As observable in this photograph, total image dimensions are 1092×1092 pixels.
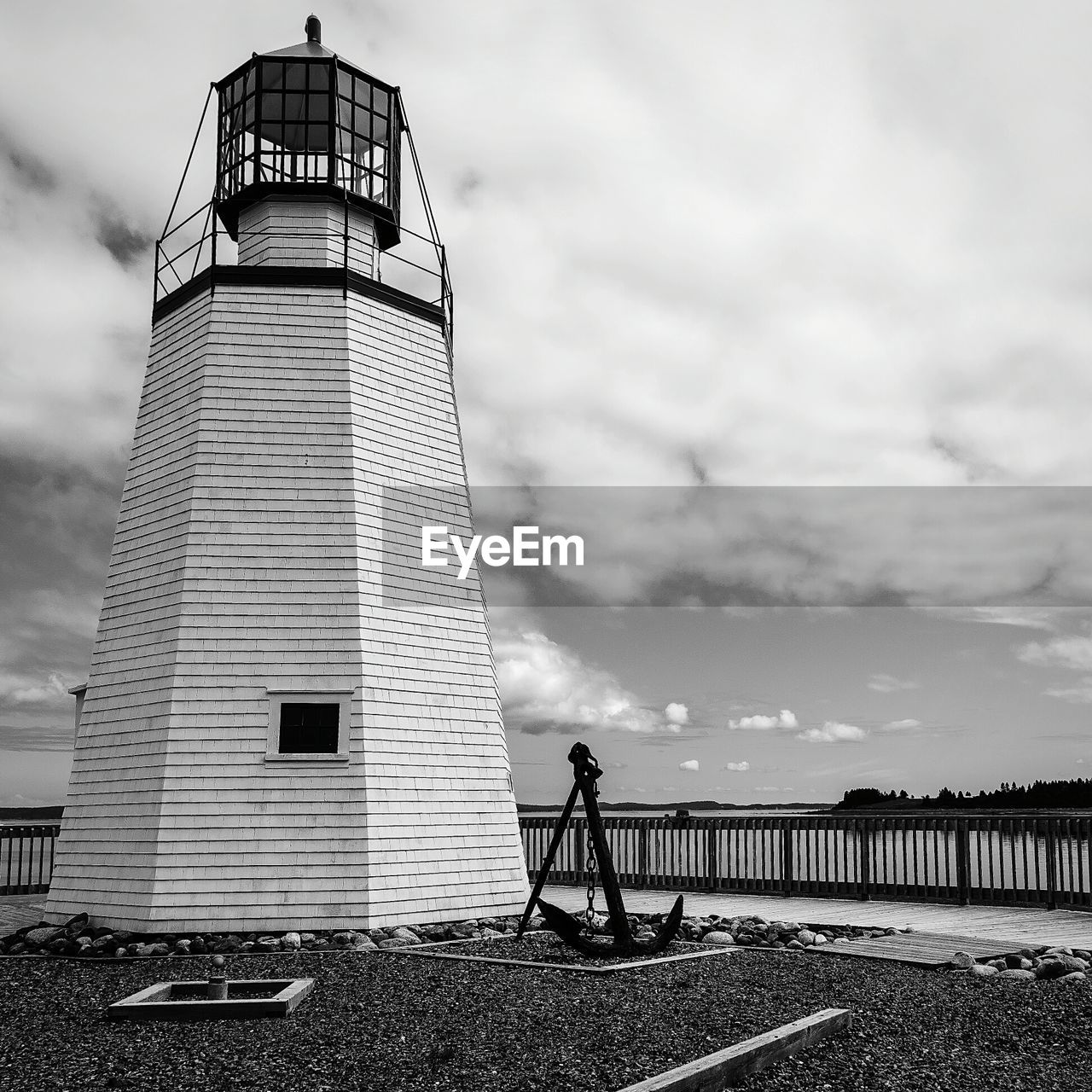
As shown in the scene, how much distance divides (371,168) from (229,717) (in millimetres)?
7547

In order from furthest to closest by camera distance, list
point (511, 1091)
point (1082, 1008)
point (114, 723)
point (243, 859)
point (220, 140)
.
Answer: point (220, 140)
point (114, 723)
point (243, 859)
point (1082, 1008)
point (511, 1091)

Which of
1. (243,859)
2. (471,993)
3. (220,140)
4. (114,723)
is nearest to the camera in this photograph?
(471,993)

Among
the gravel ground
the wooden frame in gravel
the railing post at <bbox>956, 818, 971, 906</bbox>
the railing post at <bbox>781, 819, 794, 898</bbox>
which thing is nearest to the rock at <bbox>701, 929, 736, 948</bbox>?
the wooden frame in gravel

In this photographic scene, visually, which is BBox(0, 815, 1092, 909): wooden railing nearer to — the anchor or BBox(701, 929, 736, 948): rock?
BBox(701, 929, 736, 948): rock

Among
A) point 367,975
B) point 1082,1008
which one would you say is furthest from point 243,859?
point 1082,1008

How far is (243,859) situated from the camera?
11023 millimetres

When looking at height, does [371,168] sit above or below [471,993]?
above

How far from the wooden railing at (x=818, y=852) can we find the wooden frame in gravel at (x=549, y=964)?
380 centimetres

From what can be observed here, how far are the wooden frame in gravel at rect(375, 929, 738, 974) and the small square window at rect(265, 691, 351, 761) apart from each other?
2318mm

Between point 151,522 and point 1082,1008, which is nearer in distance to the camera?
point 1082,1008

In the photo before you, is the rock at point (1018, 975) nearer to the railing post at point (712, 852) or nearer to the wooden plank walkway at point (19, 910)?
the railing post at point (712, 852)

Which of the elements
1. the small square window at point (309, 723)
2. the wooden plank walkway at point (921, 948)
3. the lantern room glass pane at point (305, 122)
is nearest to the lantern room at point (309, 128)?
the lantern room glass pane at point (305, 122)

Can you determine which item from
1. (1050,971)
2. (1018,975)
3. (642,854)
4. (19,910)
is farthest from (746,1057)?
(19,910)

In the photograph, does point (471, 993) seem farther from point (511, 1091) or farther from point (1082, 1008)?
point (1082, 1008)
